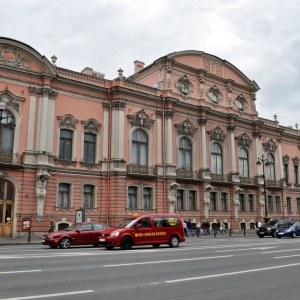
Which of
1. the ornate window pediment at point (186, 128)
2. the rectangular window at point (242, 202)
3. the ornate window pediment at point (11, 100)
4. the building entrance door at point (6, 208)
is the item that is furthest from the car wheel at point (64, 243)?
the rectangular window at point (242, 202)

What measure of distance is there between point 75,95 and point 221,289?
90.1 ft

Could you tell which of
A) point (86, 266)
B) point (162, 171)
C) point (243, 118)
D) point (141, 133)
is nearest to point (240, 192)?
point (243, 118)

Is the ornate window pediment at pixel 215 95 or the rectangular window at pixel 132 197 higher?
the ornate window pediment at pixel 215 95

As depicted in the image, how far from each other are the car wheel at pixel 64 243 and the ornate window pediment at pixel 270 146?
3495 cm

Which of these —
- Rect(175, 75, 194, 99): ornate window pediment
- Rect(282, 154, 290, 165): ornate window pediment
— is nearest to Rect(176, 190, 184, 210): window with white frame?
Rect(175, 75, 194, 99): ornate window pediment

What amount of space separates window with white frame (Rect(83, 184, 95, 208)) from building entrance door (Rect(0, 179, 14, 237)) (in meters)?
6.26

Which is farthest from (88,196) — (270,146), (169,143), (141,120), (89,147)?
(270,146)

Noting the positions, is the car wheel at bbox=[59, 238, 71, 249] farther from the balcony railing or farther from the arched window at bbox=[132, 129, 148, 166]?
the arched window at bbox=[132, 129, 148, 166]

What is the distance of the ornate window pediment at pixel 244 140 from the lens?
4525 centimetres

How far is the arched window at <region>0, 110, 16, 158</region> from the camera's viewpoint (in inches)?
1133

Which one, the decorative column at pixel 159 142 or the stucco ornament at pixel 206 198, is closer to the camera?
the decorative column at pixel 159 142

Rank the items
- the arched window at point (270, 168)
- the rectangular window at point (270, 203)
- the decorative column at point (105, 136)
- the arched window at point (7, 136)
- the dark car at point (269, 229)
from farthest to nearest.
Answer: the arched window at point (270, 168), the rectangular window at point (270, 203), the decorative column at point (105, 136), the dark car at point (269, 229), the arched window at point (7, 136)

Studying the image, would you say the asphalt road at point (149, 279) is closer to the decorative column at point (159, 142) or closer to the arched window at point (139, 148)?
the arched window at point (139, 148)

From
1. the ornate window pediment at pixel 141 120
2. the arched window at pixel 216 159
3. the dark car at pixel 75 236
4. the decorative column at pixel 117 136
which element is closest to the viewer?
the dark car at pixel 75 236
